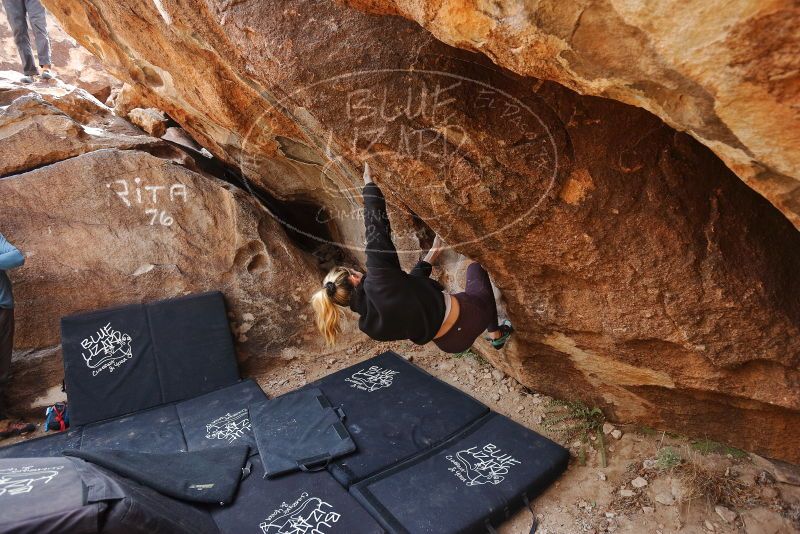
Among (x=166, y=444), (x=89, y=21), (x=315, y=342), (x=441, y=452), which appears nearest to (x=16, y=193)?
(x=89, y=21)

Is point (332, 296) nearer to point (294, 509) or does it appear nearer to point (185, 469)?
point (294, 509)

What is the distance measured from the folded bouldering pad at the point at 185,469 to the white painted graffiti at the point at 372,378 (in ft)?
3.35

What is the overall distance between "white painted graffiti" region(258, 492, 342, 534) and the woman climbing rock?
935 mm

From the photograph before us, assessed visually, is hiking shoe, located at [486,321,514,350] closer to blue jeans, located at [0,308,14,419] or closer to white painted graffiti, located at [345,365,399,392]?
white painted graffiti, located at [345,365,399,392]

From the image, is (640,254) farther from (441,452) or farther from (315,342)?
Result: (315,342)

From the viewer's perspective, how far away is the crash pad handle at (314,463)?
2889 millimetres

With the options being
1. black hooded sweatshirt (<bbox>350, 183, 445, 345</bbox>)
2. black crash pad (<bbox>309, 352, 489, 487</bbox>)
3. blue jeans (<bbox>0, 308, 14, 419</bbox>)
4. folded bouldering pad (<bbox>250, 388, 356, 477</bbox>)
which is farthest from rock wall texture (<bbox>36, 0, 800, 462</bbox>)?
blue jeans (<bbox>0, 308, 14, 419</bbox>)

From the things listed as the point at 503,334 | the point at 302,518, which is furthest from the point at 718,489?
the point at 302,518

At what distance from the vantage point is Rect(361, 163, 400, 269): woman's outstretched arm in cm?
235

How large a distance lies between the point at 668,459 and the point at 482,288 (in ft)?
4.62

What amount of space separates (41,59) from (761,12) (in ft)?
24.9

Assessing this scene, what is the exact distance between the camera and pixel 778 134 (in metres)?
1.11

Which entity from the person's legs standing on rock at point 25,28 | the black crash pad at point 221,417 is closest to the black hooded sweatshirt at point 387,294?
the black crash pad at point 221,417

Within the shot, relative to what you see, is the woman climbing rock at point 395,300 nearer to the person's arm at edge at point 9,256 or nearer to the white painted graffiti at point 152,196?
the white painted graffiti at point 152,196
